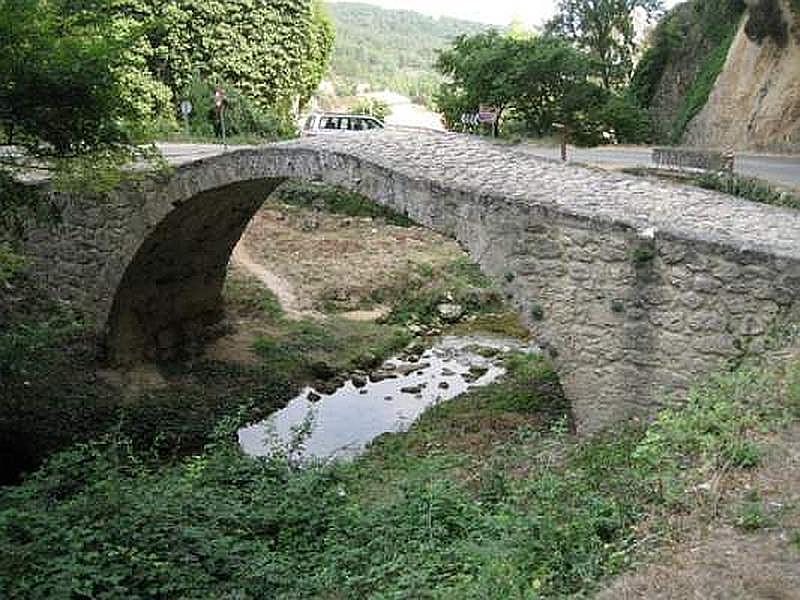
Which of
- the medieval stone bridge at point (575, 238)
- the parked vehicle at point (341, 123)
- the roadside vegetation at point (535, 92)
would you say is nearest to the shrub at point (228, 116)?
the parked vehicle at point (341, 123)

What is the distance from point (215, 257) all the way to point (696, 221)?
8359 mm

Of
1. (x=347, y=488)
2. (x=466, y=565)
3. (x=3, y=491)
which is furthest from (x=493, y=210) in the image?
(x=3, y=491)

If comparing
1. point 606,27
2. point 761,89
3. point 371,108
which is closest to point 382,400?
point 761,89

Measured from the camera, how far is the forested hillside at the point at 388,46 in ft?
166

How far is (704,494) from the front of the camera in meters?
4.54

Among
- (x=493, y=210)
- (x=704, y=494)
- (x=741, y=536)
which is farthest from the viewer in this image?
(x=493, y=210)

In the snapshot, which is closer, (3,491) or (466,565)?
(466,565)

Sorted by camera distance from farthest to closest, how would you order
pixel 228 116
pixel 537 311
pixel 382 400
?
pixel 228 116, pixel 382 400, pixel 537 311

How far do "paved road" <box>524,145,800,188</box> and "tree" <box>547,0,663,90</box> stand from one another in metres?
8.74

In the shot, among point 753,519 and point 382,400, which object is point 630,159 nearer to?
point 382,400

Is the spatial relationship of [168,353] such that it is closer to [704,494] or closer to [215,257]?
[215,257]

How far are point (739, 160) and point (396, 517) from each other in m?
10.9

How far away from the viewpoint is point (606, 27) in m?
26.4

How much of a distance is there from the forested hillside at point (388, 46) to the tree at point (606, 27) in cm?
784
